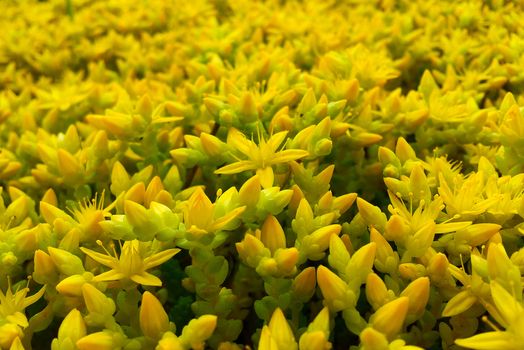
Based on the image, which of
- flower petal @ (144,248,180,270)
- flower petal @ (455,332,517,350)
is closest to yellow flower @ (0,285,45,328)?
flower petal @ (144,248,180,270)

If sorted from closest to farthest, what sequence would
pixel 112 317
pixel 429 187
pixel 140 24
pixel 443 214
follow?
pixel 112 317 → pixel 443 214 → pixel 429 187 → pixel 140 24

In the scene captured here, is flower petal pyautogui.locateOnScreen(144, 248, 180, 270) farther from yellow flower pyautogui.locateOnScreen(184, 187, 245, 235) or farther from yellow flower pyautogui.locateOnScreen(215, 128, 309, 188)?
yellow flower pyautogui.locateOnScreen(215, 128, 309, 188)

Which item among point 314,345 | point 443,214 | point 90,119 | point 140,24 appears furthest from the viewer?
point 140,24

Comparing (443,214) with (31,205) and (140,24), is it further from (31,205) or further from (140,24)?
(140,24)

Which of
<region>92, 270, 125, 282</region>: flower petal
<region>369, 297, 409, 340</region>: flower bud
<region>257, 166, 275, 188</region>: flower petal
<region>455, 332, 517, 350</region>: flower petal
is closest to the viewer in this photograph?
<region>455, 332, 517, 350</region>: flower petal

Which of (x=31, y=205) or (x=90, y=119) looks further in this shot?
(x=90, y=119)

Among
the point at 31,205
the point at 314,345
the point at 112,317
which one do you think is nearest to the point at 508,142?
the point at 314,345

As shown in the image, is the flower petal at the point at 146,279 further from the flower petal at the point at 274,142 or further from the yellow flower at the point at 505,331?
the yellow flower at the point at 505,331

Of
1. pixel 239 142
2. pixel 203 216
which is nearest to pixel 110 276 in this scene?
pixel 203 216
